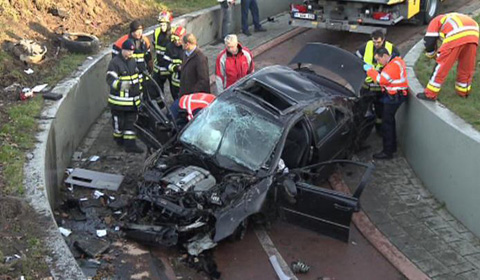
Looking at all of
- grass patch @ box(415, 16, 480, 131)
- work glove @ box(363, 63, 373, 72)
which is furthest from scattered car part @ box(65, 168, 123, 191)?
grass patch @ box(415, 16, 480, 131)

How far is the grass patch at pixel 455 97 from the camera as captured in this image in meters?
8.16

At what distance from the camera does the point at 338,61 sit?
924 centimetres

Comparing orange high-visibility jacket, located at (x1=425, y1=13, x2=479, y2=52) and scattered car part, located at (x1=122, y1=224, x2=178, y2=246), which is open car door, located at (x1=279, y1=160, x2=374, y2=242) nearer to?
scattered car part, located at (x1=122, y1=224, x2=178, y2=246)

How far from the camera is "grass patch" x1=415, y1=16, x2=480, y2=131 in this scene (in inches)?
321

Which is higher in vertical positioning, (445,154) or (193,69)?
(193,69)

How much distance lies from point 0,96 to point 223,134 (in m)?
3.72

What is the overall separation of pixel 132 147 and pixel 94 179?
3.90ft

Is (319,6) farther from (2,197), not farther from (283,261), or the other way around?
(2,197)

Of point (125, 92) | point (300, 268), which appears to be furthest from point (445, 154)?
point (125, 92)

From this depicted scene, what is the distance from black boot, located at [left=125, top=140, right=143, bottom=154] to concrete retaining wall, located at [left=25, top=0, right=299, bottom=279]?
2.77 ft

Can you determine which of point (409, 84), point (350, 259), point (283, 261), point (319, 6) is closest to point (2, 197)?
point (283, 261)

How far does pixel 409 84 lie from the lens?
945cm

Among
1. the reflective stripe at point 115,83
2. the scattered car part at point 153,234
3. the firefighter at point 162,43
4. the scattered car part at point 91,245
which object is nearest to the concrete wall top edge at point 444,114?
the scattered car part at point 153,234

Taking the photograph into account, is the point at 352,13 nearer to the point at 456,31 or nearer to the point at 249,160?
the point at 456,31
